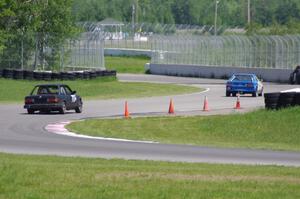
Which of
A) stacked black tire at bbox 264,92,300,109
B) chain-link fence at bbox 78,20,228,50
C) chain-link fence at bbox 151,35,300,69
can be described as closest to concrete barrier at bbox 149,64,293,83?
chain-link fence at bbox 151,35,300,69

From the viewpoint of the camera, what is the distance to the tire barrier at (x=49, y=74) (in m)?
59.9

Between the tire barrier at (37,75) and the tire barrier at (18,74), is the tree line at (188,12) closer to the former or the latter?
the tire barrier at (18,74)

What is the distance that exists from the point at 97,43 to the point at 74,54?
1.82 m

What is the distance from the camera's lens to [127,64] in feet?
316

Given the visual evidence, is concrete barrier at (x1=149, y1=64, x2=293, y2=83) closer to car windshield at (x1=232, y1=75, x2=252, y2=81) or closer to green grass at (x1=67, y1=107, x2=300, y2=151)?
car windshield at (x1=232, y1=75, x2=252, y2=81)

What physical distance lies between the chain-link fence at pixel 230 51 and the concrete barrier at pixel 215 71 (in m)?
0.52

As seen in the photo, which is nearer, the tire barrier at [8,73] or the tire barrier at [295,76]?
the tire barrier at [8,73]

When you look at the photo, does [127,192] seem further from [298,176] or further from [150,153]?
[150,153]

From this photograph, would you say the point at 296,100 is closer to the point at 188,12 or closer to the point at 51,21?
the point at 51,21

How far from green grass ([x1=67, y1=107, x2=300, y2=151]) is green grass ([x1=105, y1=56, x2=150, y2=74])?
5188cm

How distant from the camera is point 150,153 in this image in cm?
2355

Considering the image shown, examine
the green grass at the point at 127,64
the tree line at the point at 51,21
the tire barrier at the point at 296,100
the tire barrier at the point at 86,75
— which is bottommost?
the green grass at the point at 127,64

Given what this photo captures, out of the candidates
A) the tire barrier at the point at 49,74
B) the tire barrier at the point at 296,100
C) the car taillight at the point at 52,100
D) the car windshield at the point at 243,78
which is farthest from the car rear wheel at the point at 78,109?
the tire barrier at the point at 49,74

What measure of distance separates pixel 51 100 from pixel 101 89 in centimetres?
1689
